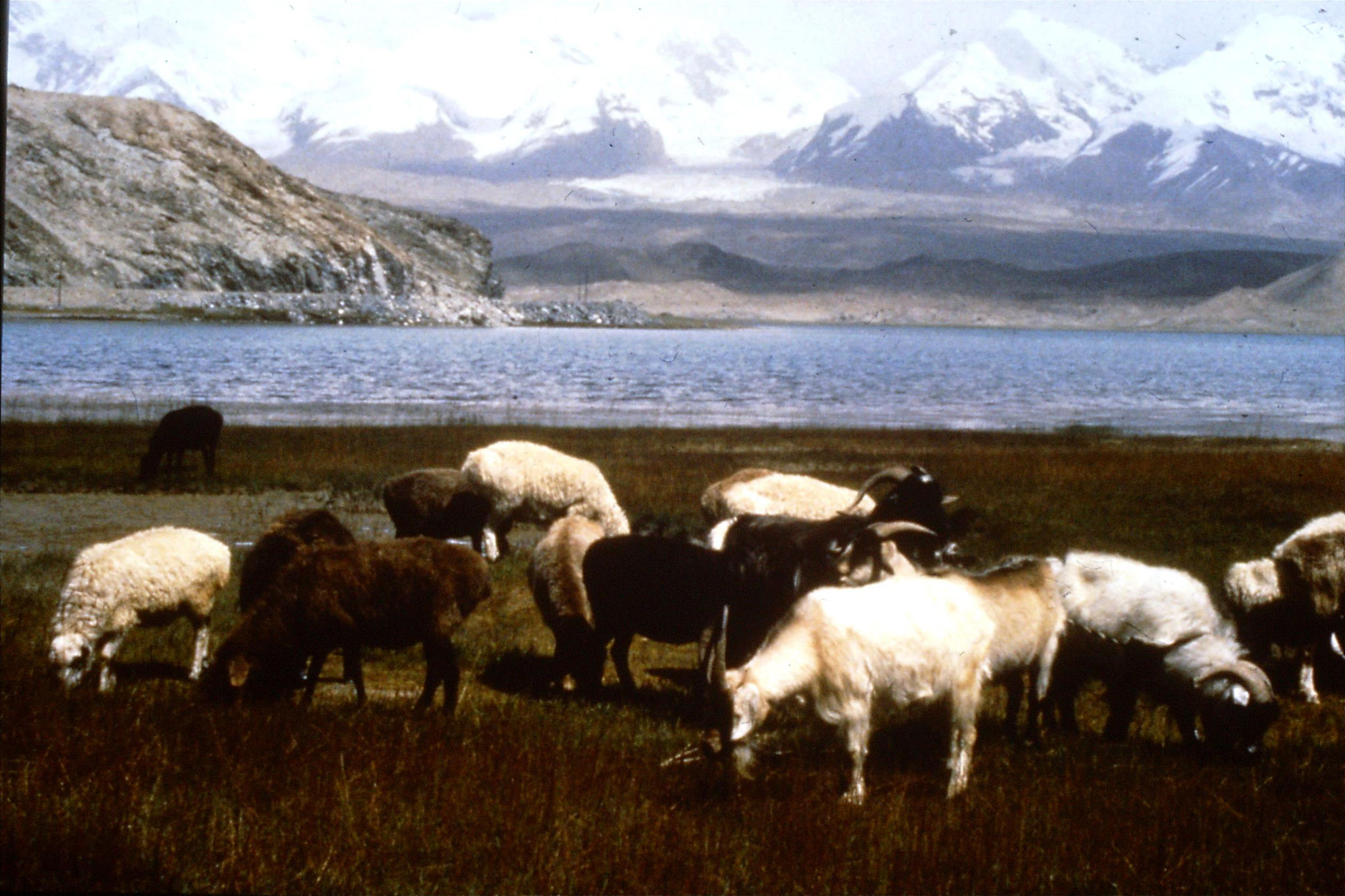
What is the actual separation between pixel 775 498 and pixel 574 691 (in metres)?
4.48

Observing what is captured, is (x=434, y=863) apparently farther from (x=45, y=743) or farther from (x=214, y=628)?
(x=214, y=628)

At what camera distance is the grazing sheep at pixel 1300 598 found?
1110 cm

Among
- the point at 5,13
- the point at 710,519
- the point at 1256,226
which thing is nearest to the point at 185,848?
the point at 5,13

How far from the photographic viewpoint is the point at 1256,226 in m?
163

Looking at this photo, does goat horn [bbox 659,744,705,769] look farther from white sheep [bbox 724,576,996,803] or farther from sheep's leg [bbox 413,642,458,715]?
sheep's leg [bbox 413,642,458,715]

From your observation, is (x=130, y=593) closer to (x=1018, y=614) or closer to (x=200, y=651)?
(x=200, y=651)

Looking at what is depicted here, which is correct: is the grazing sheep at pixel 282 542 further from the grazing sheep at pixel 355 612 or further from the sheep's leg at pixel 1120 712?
the sheep's leg at pixel 1120 712

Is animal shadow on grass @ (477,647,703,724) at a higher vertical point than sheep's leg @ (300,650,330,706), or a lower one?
lower

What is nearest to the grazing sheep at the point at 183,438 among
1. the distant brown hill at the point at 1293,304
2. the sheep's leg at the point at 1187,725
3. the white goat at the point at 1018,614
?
the white goat at the point at 1018,614

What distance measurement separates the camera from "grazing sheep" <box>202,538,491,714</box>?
8656 millimetres

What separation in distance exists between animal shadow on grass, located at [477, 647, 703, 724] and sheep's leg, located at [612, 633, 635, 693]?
9 centimetres

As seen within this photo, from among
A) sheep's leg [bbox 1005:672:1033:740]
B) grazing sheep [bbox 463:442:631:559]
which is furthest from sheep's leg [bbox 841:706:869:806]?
grazing sheep [bbox 463:442:631:559]

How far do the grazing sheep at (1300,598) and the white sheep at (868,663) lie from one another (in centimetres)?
508

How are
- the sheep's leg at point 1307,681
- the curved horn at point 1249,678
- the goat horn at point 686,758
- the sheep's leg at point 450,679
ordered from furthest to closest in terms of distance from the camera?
the sheep's leg at point 1307,681 → the sheep's leg at point 450,679 → the curved horn at point 1249,678 → the goat horn at point 686,758
